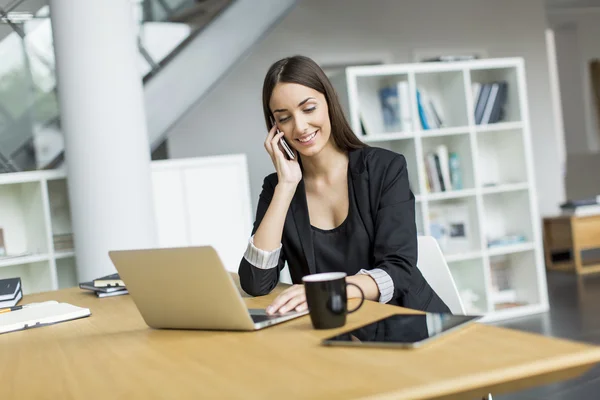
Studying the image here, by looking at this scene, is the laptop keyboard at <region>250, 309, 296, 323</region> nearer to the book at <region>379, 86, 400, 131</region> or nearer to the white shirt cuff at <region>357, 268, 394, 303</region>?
the white shirt cuff at <region>357, 268, 394, 303</region>

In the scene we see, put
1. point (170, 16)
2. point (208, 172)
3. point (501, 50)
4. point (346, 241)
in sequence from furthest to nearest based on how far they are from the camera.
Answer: point (501, 50)
point (170, 16)
point (208, 172)
point (346, 241)

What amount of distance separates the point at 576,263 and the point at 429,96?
268cm

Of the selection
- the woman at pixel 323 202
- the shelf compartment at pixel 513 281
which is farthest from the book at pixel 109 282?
the shelf compartment at pixel 513 281

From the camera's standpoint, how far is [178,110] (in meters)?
5.06

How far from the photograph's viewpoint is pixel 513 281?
5.64 metres

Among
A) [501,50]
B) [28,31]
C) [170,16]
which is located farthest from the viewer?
[501,50]

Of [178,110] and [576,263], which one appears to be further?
[576,263]

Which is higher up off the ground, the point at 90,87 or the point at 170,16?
the point at 170,16

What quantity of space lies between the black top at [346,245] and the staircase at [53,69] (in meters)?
3.08

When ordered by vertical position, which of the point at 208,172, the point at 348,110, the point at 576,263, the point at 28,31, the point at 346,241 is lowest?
Answer: the point at 576,263

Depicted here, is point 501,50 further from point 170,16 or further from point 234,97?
point 170,16

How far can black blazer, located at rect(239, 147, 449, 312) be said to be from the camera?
193 centimetres

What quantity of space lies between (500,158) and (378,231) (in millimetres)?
3917

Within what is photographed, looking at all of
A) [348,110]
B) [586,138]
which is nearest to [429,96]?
[348,110]
